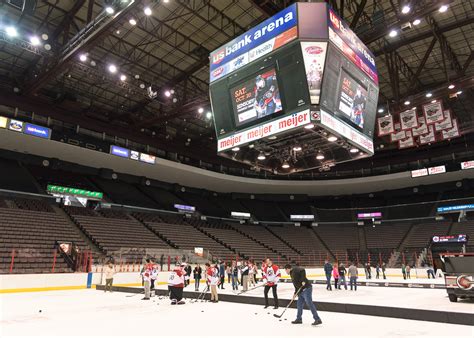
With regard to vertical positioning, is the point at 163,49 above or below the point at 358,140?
above

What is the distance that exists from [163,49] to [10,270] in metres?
13.8

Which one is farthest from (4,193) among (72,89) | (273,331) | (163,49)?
(273,331)

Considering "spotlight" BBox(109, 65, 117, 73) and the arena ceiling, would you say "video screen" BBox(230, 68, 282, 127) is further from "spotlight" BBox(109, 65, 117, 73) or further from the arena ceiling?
"spotlight" BBox(109, 65, 117, 73)

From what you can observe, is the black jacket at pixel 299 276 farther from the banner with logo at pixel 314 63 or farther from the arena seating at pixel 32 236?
the arena seating at pixel 32 236

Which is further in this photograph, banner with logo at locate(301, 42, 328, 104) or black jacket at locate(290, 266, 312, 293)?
black jacket at locate(290, 266, 312, 293)

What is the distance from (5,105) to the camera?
21.3 meters

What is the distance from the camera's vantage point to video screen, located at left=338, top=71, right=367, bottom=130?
344 inches

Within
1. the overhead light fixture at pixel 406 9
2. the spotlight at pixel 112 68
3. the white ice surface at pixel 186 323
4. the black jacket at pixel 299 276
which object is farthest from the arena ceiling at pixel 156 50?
the white ice surface at pixel 186 323

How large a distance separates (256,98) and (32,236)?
1668 centimetres

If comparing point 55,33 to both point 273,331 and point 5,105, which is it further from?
point 273,331

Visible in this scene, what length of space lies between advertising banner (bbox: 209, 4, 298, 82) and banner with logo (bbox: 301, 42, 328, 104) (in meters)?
0.47

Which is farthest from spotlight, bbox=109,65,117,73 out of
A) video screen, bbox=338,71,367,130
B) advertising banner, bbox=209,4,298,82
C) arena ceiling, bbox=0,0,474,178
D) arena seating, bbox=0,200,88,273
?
video screen, bbox=338,71,367,130

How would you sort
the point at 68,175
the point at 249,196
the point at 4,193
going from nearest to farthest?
the point at 4,193 → the point at 68,175 → the point at 249,196

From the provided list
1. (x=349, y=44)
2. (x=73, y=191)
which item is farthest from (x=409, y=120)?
(x=73, y=191)
